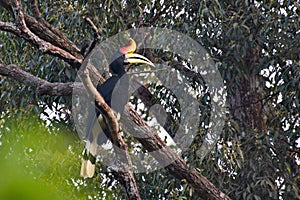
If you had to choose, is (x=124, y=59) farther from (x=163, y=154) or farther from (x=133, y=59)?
(x=163, y=154)

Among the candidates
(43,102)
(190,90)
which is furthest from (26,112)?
(190,90)

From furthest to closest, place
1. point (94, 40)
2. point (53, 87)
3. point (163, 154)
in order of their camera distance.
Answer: point (163, 154) < point (53, 87) < point (94, 40)

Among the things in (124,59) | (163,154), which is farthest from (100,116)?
(124,59)

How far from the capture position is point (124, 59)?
3.91 meters

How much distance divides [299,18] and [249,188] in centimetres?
126

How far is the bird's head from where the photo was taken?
12.6 ft

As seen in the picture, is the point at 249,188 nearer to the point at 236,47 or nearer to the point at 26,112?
the point at 236,47

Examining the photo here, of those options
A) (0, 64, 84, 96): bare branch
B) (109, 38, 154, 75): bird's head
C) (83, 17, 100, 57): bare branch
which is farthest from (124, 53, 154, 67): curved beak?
(83, 17, 100, 57): bare branch

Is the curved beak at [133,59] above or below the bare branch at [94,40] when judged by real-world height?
above

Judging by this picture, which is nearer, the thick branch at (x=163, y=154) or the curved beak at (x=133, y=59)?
the thick branch at (x=163, y=154)

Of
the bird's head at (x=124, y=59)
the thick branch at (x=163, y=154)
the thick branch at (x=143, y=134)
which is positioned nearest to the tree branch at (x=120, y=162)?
the thick branch at (x=143, y=134)

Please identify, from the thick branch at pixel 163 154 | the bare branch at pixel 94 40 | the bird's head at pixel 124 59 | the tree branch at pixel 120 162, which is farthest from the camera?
the bird's head at pixel 124 59

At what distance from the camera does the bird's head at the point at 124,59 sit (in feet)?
12.6

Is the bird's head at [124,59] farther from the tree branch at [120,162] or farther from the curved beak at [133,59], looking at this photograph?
the tree branch at [120,162]
